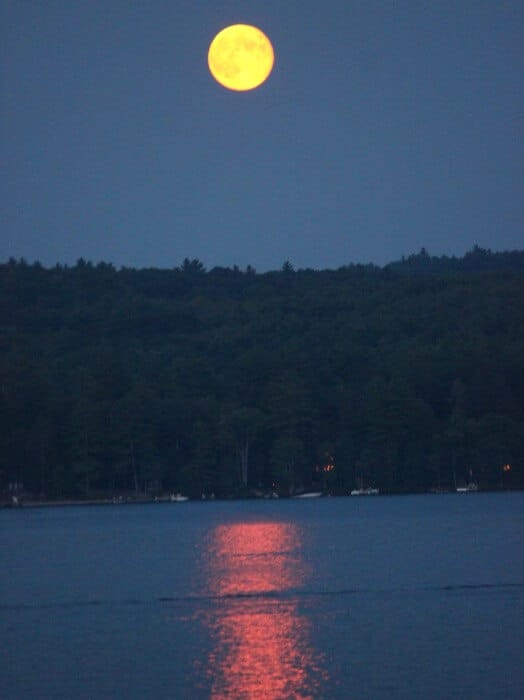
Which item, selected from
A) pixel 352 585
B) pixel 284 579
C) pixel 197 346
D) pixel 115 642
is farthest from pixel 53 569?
pixel 197 346

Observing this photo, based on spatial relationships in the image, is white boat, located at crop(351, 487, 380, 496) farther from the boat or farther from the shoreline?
the boat

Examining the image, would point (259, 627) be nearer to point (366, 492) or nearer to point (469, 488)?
point (366, 492)

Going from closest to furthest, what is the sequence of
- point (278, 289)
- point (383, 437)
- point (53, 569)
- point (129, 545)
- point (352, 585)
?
point (352, 585)
point (53, 569)
point (129, 545)
point (383, 437)
point (278, 289)

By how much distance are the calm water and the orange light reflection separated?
0.05 metres

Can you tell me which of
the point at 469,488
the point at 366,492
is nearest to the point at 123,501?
the point at 366,492

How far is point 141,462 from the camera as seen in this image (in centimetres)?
7775

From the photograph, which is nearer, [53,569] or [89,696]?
[89,696]

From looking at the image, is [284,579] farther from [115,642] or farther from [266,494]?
[266,494]

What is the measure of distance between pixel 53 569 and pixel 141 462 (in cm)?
4018

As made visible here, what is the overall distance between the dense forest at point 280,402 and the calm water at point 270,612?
25.1 meters

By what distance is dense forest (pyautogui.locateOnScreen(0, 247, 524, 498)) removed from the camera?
7706cm

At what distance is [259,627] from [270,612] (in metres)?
2.17

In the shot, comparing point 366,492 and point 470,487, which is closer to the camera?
point 470,487

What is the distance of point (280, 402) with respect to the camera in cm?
8100
